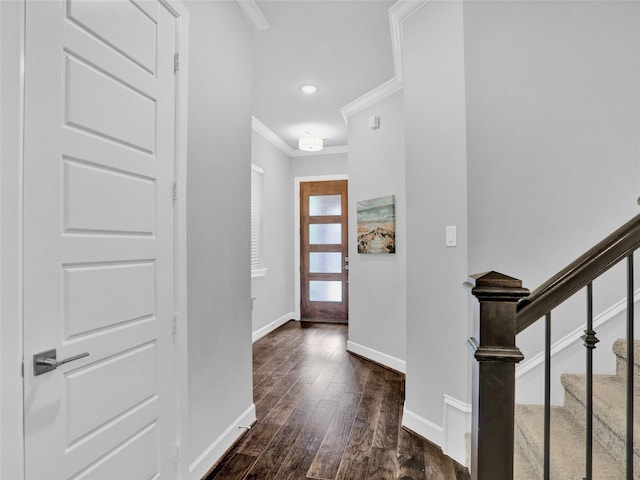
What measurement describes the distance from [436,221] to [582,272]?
4.18 ft

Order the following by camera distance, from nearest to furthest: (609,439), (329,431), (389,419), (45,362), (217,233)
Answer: (45,362), (609,439), (217,233), (329,431), (389,419)

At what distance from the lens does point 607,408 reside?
1.46m

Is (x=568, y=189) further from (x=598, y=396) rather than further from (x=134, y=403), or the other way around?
(x=134, y=403)

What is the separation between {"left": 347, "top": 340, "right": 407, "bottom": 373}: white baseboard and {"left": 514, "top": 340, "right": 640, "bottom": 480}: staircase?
1.61 meters

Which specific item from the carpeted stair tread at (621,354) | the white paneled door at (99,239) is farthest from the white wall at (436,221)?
the white paneled door at (99,239)

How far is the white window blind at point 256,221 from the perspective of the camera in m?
5.00

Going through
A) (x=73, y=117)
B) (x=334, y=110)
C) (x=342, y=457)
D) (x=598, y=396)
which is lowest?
(x=342, y=457)

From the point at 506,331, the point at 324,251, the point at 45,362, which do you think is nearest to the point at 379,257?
the point at 324,251

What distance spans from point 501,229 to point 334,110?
2832 mm

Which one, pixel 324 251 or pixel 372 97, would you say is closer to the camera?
pixel 372 97

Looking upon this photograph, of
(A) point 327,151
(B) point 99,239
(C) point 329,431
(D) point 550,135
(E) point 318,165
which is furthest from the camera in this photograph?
(E) point 318,165

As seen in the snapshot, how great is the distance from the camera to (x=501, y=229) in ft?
6.75

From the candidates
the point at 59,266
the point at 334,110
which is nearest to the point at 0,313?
the point at 59,266

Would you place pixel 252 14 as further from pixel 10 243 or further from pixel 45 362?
pixel 45 362
